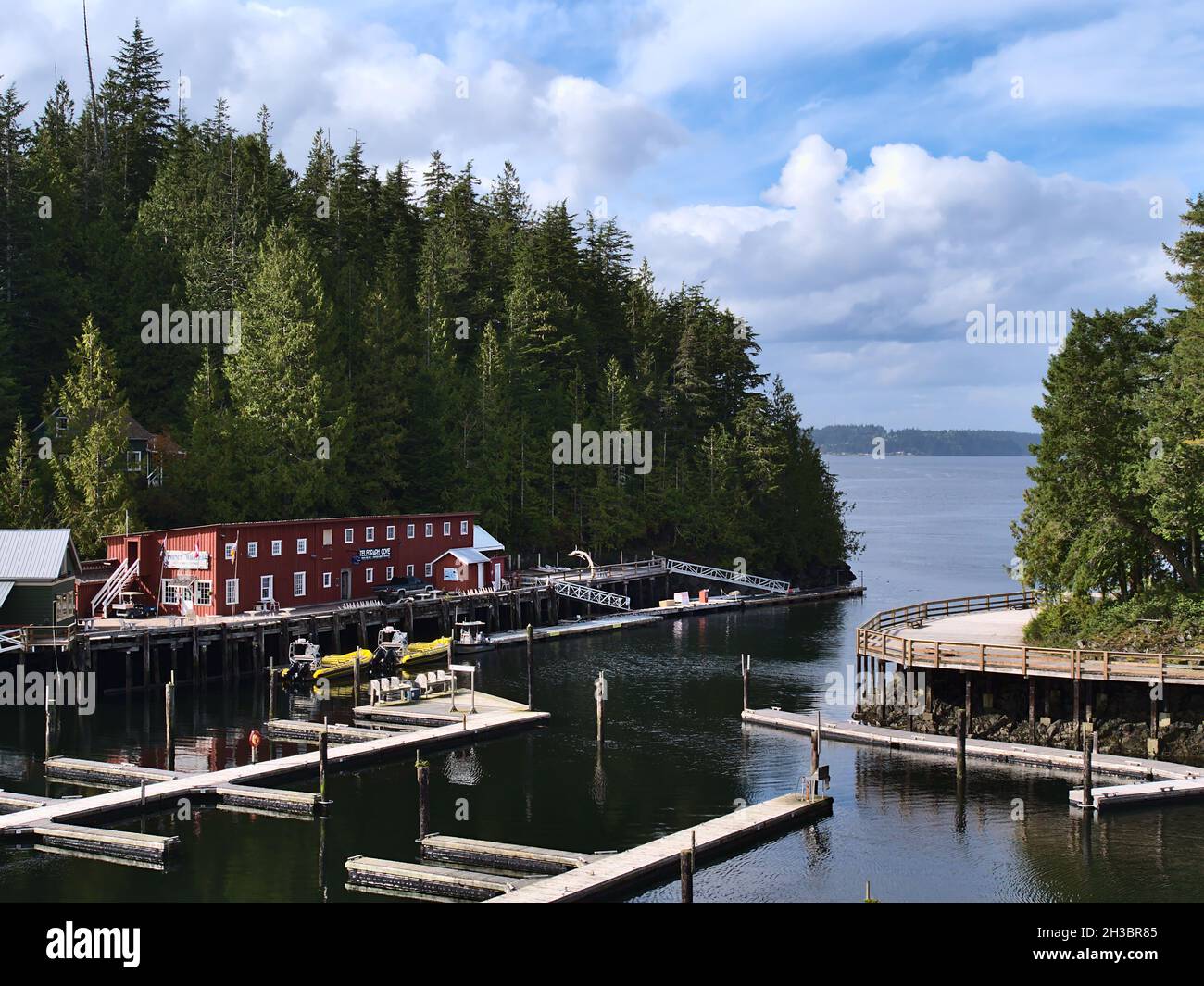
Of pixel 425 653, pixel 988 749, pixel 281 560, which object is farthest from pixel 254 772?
pixel 281 560

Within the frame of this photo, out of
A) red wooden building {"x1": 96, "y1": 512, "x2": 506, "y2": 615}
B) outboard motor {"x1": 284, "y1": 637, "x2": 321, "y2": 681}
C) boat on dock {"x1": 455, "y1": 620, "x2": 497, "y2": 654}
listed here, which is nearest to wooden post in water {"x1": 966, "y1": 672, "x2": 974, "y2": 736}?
outboard motor {"x1": 284, "y1": 637, "x2": 321, "y2": 681}

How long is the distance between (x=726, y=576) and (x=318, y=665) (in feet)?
160

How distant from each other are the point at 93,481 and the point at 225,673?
15414 mm

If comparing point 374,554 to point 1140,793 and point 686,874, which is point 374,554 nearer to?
point 1140,793

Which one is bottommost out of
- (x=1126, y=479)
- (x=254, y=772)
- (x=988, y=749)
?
(x=988, y=749)

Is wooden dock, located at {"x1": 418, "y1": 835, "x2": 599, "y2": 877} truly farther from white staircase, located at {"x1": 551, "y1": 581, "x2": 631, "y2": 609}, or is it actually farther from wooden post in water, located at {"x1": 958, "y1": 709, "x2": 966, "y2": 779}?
white staircase, located at {"x1": 551, "y1": 581, "x2": 631, "y2": 609}

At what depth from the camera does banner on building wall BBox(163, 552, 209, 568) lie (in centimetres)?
6406

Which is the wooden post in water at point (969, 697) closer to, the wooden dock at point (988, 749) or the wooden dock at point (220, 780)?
the wooden dock at point (988, 749)

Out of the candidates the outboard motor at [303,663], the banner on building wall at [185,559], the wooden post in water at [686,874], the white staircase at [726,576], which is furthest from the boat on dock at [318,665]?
the white staircase at [726,576]

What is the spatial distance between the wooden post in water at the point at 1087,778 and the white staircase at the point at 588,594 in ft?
163

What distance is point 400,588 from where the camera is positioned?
7581 centimetres

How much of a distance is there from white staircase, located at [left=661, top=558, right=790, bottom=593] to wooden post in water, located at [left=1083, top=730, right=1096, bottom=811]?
2463 inches

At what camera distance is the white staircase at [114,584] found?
6247 centimetres
